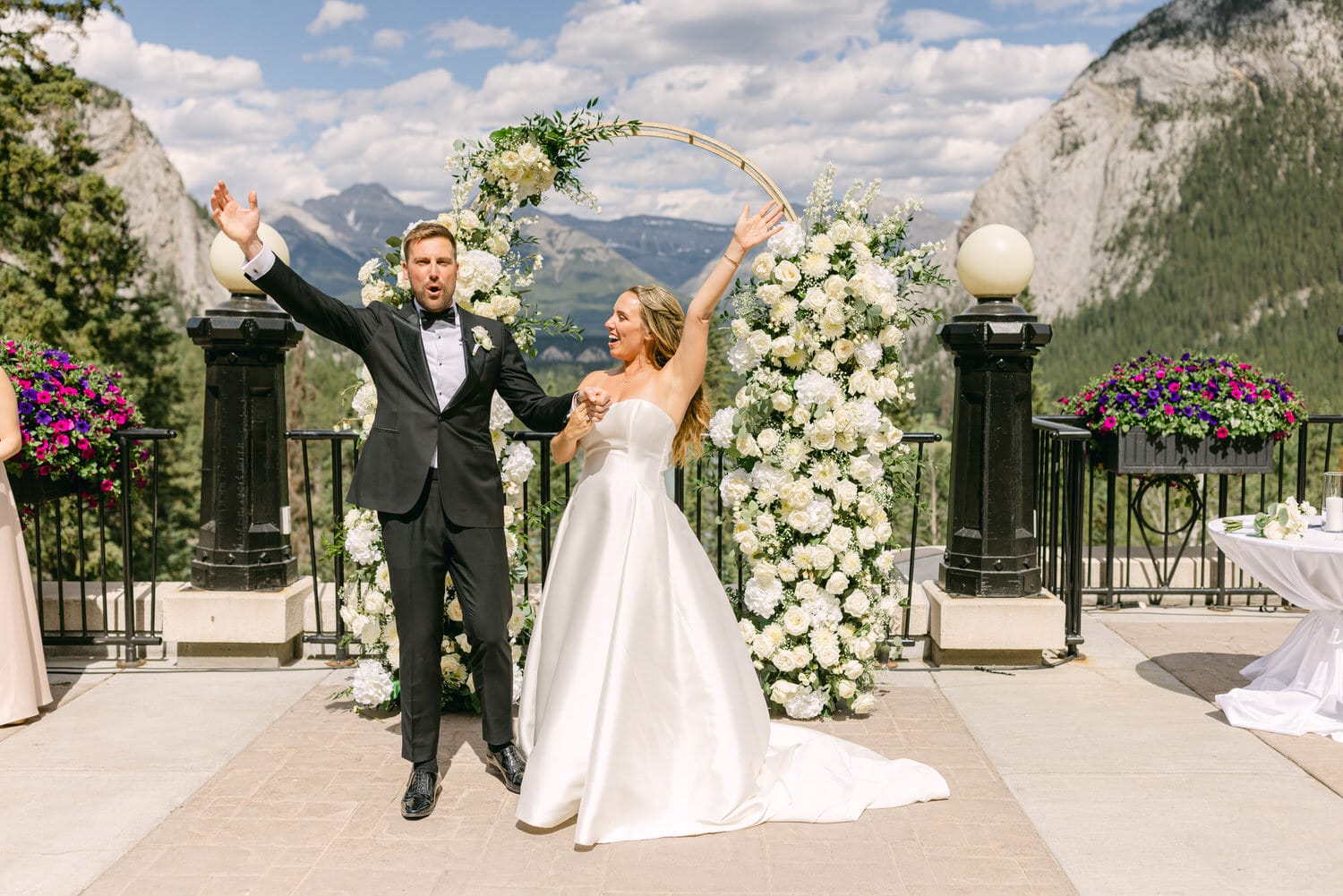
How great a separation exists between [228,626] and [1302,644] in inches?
215

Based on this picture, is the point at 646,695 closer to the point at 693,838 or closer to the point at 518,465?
the point at 693,838

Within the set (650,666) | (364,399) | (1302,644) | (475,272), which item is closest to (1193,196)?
(1302,644)

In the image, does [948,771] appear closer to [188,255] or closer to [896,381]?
[896,381]

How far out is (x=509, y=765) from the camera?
442 cm

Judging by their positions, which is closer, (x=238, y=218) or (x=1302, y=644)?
(x=238, y=218)

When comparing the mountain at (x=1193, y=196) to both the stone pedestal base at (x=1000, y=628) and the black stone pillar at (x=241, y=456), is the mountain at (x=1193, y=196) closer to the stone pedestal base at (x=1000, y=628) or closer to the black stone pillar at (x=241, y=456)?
the stone pedestal base at (x=1000, y=628)

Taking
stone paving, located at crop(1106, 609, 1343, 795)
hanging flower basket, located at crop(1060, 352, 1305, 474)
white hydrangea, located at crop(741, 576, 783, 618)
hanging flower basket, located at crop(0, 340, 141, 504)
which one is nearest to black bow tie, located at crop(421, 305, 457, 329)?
white hydrangea, located at crop(741, 576, 783, 618)

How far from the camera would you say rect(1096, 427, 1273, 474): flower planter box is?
279 inches

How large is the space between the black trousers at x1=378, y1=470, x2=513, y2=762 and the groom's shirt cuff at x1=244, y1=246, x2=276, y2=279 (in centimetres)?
95

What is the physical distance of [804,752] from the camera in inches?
174

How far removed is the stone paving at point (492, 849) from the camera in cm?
352

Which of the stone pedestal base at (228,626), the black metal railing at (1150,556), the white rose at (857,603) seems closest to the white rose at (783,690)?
the white rose at (857,603)

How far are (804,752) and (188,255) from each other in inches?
5999

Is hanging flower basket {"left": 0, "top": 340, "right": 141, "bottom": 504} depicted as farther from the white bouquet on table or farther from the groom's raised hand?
the white bouquet on table
